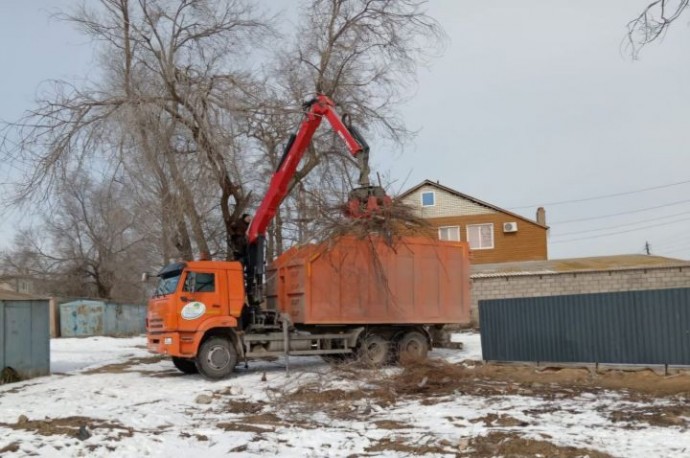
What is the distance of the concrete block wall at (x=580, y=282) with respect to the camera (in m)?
28.3

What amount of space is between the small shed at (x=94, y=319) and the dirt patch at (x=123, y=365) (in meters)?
16.7

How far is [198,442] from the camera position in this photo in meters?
8.41

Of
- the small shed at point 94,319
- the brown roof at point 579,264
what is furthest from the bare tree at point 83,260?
the brown roof at point 579,264

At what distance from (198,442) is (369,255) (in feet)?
28.1

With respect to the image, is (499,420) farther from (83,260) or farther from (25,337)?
(83,260)

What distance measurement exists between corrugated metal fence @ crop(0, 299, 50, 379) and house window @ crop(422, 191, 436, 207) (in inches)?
1215

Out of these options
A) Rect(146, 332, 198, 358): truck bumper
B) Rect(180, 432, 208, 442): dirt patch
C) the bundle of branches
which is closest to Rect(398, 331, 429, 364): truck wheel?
the bundle of branches

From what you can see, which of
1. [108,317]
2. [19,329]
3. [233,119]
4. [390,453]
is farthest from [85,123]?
[108,317]

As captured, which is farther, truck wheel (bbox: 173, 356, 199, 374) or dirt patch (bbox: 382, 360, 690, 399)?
truck wheel (bbox: 173, 356, 199, 374)

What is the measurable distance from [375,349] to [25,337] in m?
8.30

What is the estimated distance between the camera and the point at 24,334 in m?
15.7

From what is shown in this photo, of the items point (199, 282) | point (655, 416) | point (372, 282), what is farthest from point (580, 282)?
point (655, 416)

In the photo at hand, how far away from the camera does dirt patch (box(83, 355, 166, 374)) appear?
57.6ft

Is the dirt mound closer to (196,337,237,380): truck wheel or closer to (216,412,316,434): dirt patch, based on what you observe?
(216,412,316,434): dirt patch
